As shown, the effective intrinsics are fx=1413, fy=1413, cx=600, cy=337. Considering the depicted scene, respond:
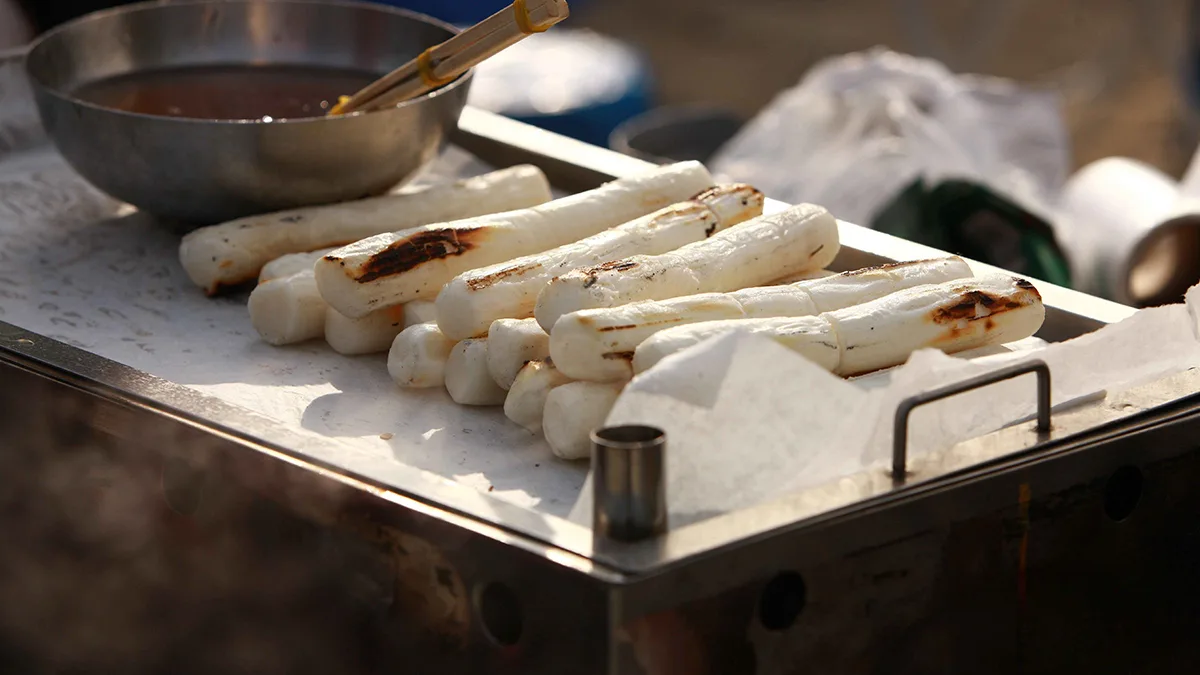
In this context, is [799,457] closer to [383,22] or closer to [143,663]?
[143,663]

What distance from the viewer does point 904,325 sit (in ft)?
4.67

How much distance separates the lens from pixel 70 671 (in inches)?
64.2

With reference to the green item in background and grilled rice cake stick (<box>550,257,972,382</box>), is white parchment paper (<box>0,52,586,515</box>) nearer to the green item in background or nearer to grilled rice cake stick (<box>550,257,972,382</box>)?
grilled rice cake stick (<box>550,257,972,382</box>)

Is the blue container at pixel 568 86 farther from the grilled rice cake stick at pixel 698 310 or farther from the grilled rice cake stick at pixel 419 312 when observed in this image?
the grilled rice cake stick at pixel 698 310

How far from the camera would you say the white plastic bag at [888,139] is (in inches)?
118

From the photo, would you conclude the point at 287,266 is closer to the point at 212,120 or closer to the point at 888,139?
the point at 212,120

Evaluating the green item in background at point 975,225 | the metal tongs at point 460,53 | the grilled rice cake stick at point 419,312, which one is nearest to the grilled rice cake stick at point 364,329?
the grilled rice cake stick at point 419,312

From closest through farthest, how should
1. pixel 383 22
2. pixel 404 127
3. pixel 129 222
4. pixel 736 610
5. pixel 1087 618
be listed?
pixel 736 610 → pixel 1087 618 → pixel 404 127 → pixel 129 222 → pixel 383 22

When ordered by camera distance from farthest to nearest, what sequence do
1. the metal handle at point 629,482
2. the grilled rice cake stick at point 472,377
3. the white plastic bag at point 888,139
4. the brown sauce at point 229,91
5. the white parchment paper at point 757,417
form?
the white plastic bag at point 888,139, the brown sauce at point 229,91, the grilled rice cake stick at point 472,377, the white parchment paper at point 757,417, the metal handle at point 629,482

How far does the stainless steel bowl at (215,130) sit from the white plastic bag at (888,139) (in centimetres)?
117

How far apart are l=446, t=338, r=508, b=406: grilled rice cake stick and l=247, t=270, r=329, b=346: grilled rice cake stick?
22cm

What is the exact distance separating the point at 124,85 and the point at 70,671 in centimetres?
87

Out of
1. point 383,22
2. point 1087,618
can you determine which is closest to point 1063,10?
point 383,22

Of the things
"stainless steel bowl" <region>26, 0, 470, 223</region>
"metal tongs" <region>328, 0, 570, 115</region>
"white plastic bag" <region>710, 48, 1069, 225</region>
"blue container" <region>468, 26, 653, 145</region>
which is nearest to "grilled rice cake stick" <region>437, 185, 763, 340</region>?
"metal tongs" <region>328, 0, 570, 115</region>
